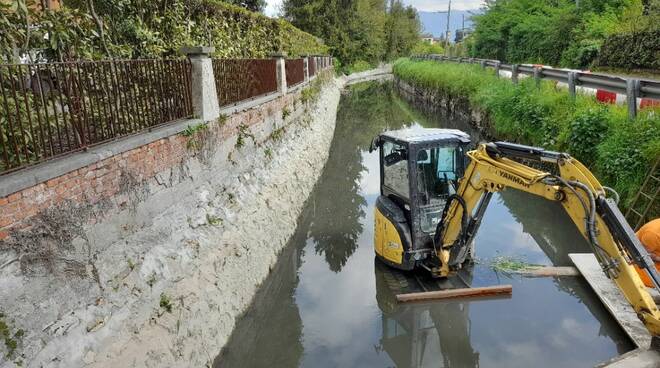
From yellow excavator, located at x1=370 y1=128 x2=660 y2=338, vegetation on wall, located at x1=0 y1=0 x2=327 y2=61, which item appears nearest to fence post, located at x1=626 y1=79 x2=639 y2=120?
yellow excavator, located at x1=370 y1=128 x2=660 y2=338

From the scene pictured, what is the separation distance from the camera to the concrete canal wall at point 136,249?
11.1ft

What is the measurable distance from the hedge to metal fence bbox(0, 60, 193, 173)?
53.6 feet

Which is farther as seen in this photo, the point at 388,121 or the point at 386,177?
the point at 388,121

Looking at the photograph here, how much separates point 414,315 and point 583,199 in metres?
2.76

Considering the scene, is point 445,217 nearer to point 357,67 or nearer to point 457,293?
point 457,293

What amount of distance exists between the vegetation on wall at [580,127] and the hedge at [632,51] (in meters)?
5.34

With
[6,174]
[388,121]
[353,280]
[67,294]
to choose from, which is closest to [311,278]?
[353,280]

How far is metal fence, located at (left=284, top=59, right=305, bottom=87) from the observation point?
13211mm

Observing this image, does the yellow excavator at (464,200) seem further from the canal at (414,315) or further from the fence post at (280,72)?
the fence post at (280,72)

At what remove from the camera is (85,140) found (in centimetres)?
447

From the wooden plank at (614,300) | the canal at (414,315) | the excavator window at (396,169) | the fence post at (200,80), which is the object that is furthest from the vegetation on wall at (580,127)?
the fence post at (200,80)

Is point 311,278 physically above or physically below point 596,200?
below

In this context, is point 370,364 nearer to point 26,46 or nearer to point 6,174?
point 6,174

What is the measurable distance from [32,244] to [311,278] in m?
4.49
